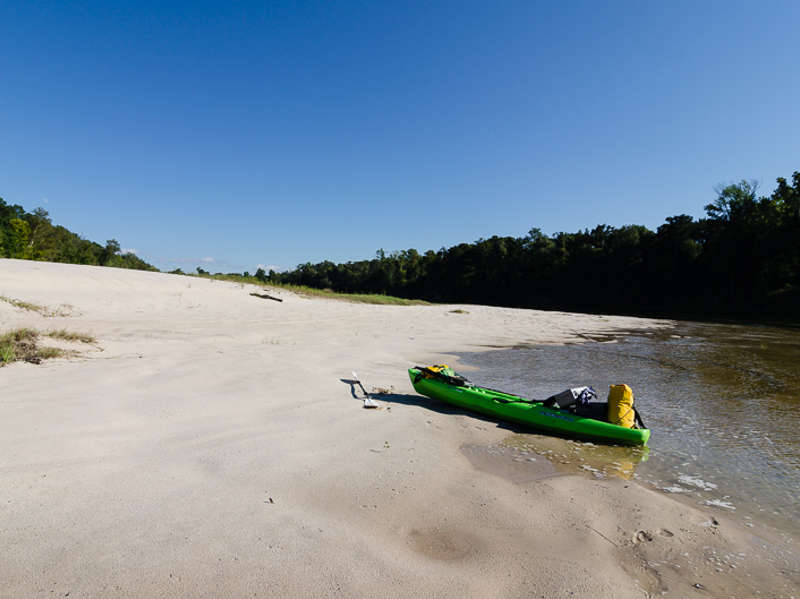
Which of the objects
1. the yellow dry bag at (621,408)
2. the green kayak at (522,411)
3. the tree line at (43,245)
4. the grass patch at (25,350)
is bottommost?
the green kayak at (522,411)

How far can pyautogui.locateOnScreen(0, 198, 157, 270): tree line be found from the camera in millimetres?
44144

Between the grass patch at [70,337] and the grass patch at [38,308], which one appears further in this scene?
the grass patch at [38,308]

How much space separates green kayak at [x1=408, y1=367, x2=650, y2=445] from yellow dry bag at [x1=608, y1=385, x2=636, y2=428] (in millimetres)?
131

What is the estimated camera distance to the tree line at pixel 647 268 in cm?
3778

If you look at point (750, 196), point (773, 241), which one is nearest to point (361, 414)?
point (773, 241)

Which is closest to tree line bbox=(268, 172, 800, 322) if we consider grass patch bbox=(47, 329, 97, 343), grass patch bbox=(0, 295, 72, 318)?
grass patch bbox=(0, 295, 72, 318)

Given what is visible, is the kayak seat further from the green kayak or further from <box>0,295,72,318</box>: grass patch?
<box>0,295,72,318</box>: grass patch

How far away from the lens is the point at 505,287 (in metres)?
68.9

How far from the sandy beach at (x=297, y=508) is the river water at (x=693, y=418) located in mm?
573

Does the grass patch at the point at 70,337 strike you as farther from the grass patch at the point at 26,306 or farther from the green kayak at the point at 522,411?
the green kayak at the point at 522,411

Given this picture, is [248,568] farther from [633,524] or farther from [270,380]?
[270,380]

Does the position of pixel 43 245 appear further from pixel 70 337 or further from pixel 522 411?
pixel 522 411

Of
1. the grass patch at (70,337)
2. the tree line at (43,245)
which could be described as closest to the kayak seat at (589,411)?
the grass patch at (70,337)

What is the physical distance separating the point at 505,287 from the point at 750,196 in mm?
35060
